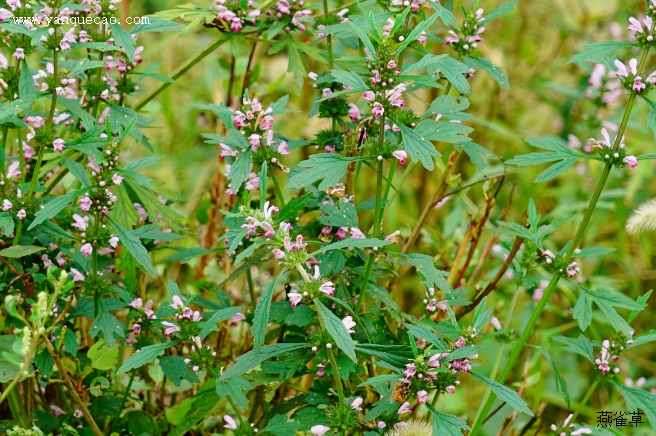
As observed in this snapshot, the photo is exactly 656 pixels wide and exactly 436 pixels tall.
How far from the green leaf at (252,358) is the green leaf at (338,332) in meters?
0.15

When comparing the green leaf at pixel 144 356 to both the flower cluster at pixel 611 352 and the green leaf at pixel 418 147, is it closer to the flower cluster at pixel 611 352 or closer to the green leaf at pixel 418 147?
the green leaf at pixel 418 147

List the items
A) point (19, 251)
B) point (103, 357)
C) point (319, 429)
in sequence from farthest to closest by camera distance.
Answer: point (103, 357) → point (19, 251) → point (319, 429)

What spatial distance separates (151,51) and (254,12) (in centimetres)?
174

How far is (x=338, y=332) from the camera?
1182 millimetres

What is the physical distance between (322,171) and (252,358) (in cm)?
35

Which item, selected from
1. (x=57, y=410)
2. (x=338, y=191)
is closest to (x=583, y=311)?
(x=338, y=191)

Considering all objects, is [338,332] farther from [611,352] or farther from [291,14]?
[291,14]

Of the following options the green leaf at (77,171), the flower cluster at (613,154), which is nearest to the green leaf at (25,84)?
the green leaf at (77,171)

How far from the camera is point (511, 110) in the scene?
391 centimetres

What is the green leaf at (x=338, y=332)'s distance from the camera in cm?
115

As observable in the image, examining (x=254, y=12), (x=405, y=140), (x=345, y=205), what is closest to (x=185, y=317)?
(x=345, y=205)

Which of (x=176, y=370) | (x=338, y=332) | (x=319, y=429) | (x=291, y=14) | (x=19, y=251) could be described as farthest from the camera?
(x=291, y=14)

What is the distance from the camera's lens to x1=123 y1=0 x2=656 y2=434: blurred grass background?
2.94m

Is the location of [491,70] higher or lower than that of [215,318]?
higher
